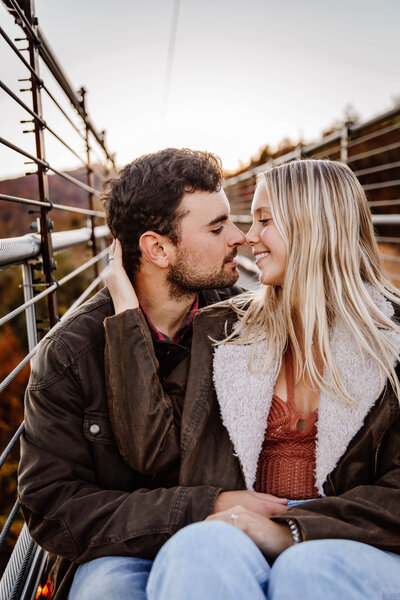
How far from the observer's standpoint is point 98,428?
1574 mm

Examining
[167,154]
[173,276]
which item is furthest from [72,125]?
[173,276]

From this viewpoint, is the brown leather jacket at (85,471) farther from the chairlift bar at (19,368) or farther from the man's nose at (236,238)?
the man's nose at (236,238)

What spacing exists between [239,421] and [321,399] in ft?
0.94

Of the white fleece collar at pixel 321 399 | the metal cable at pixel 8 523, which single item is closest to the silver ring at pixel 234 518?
the white fleece collar at pixel 321 399

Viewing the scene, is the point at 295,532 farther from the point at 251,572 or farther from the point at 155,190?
the point at 155,190

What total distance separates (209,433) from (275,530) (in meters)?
0.42

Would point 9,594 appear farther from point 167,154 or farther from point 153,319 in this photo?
point 167,154

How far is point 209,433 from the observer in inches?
63.6

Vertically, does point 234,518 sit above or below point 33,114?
below

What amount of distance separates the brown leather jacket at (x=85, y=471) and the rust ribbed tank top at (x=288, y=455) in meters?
0.20

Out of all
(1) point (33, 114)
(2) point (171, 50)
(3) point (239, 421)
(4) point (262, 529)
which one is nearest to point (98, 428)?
(3) point (239, 421)

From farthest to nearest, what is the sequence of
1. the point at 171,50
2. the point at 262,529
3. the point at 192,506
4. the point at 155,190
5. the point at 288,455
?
the point at 171,50 → the point at 155,190 → the point at 288,455 → the point at 192,506 → the point at 262,529

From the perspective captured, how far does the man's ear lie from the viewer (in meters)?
2.04

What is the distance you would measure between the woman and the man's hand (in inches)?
2.5
